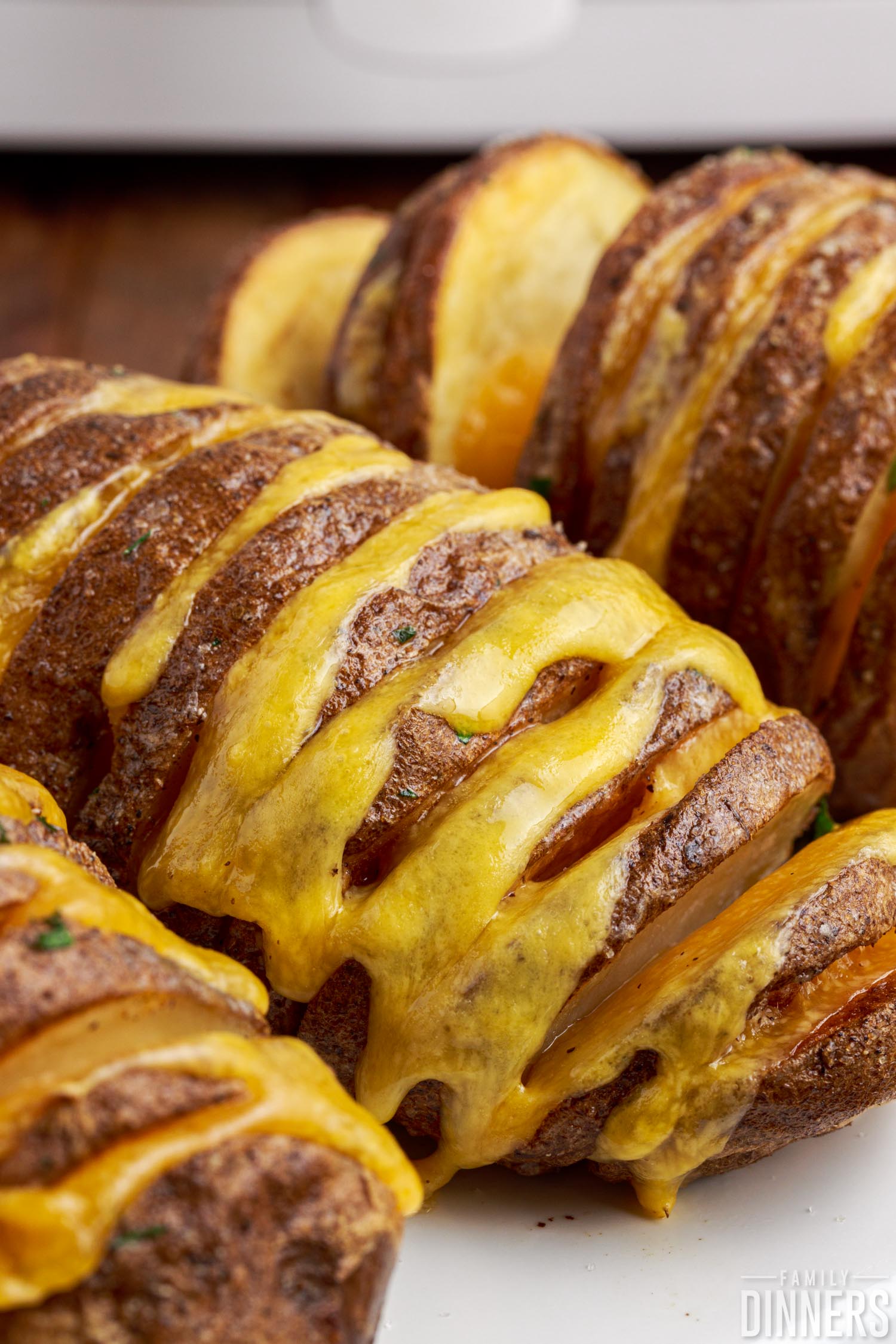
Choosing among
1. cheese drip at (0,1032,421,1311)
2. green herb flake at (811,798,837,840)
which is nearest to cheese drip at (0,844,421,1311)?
cheese drip at (0,1032,421,1311)

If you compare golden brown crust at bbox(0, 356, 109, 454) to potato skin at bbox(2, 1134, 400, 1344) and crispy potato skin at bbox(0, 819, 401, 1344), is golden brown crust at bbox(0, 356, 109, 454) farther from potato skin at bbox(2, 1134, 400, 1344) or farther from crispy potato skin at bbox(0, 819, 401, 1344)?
potato skin at bbox(2, 1134, 400, 1344)

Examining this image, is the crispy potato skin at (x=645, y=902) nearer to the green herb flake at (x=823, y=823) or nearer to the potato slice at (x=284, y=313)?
the green herb flake at (x=823, y=823)

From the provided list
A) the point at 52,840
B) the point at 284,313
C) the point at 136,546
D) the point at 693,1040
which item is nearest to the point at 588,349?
the point at 284,313

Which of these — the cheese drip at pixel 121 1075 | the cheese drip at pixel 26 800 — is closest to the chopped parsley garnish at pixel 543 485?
the cheese drip at pixel 26 800

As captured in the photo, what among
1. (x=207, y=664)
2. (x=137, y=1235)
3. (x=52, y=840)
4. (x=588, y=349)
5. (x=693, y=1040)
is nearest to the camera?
(x=137, y=1235)

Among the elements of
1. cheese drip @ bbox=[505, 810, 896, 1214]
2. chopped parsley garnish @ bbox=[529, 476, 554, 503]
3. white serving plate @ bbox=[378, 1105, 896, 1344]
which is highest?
chopped parsley garnish @ bbox=[529, 476, 554, 503]

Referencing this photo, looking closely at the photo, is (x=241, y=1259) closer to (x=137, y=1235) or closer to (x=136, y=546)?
(x=137, y=1235)
